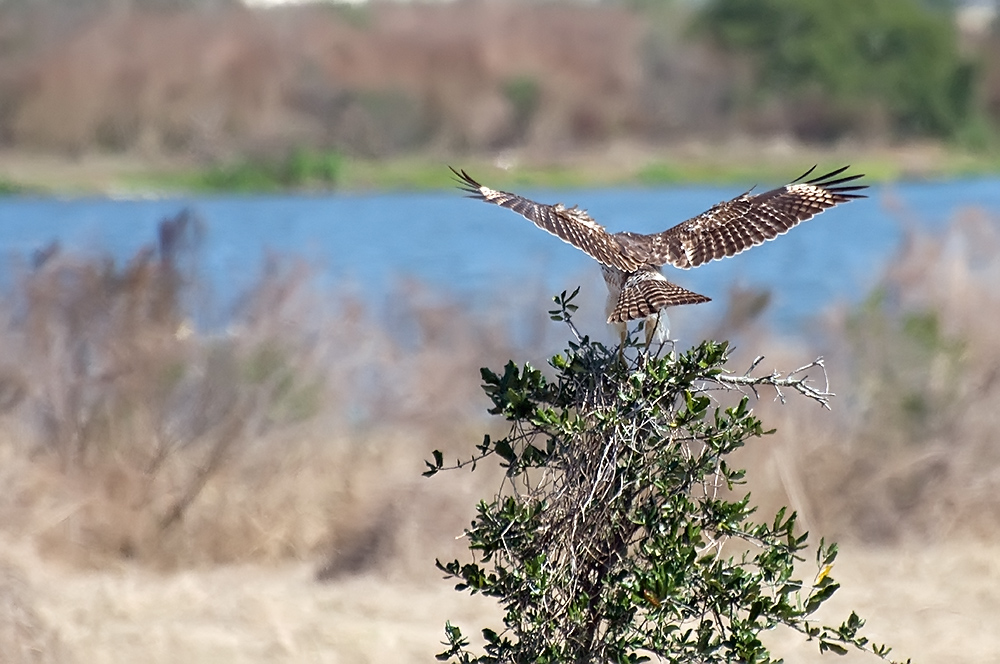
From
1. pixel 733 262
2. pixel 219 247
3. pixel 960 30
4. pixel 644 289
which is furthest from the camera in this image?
pixel 960 30

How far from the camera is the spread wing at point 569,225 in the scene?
5.52m

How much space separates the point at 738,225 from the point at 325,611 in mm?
3210

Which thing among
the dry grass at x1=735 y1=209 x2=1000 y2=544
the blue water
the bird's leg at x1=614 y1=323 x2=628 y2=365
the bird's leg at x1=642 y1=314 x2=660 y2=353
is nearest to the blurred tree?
the blue water

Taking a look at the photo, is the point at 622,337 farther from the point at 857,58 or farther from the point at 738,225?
the point at 857,58

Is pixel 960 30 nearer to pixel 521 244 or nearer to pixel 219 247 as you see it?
pixel 521 244

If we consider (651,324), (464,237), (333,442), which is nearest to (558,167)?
(464,237)

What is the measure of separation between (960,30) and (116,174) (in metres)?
19.8

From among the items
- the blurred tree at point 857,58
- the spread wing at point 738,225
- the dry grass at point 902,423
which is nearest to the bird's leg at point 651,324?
the spread wing at point 738,225

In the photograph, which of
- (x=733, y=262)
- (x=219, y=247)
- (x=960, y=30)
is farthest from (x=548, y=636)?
(x=960, y=30)

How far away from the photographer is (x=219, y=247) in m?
17.8

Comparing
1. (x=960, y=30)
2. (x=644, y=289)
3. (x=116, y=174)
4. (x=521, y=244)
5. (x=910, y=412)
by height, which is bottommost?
(x=644, y=289)

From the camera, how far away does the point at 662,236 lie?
6.03 meters

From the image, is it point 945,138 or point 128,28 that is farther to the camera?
point 945,138

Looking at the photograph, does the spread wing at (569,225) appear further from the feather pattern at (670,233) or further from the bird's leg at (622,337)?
the bird's leg at (622,337)
